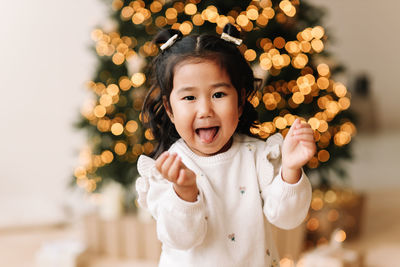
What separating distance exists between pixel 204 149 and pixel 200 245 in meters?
0.20

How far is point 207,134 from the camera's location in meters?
0.90

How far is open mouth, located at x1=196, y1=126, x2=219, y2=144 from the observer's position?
89 centimetres

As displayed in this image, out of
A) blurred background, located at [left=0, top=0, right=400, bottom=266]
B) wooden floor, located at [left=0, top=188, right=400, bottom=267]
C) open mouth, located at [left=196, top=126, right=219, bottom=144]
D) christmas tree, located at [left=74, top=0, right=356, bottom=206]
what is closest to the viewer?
open mouth, located at [left=196, top=126, right=219, bottom=144]

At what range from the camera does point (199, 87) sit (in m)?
0.88

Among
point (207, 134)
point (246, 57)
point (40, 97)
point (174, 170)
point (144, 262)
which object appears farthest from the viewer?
point (40, 97)

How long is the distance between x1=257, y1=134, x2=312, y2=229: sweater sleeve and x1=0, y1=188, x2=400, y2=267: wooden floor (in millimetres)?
1474

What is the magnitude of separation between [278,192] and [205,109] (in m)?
0.22

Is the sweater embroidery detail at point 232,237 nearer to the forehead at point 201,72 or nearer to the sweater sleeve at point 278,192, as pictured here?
the sweater sleeve at point 278,192

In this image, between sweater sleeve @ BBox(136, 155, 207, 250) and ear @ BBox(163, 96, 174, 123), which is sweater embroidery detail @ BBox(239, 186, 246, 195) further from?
ear @ BBox(163, 96, 174, 123)

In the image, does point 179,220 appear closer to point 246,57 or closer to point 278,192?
point 278,192

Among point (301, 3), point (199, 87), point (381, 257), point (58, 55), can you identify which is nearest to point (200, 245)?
point (199, 87)

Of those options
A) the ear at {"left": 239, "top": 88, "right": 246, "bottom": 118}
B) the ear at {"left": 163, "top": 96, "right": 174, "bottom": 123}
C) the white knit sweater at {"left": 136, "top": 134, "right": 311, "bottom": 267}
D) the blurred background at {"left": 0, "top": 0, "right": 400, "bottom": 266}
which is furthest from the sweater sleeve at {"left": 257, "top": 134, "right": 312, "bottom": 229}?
the blurred background at {"left": 0, "top": 0, "right": 400, "bottom": 266}

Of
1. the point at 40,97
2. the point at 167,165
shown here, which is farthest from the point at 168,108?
the point at 40,97

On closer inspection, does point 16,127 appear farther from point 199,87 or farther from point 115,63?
point 199,87
